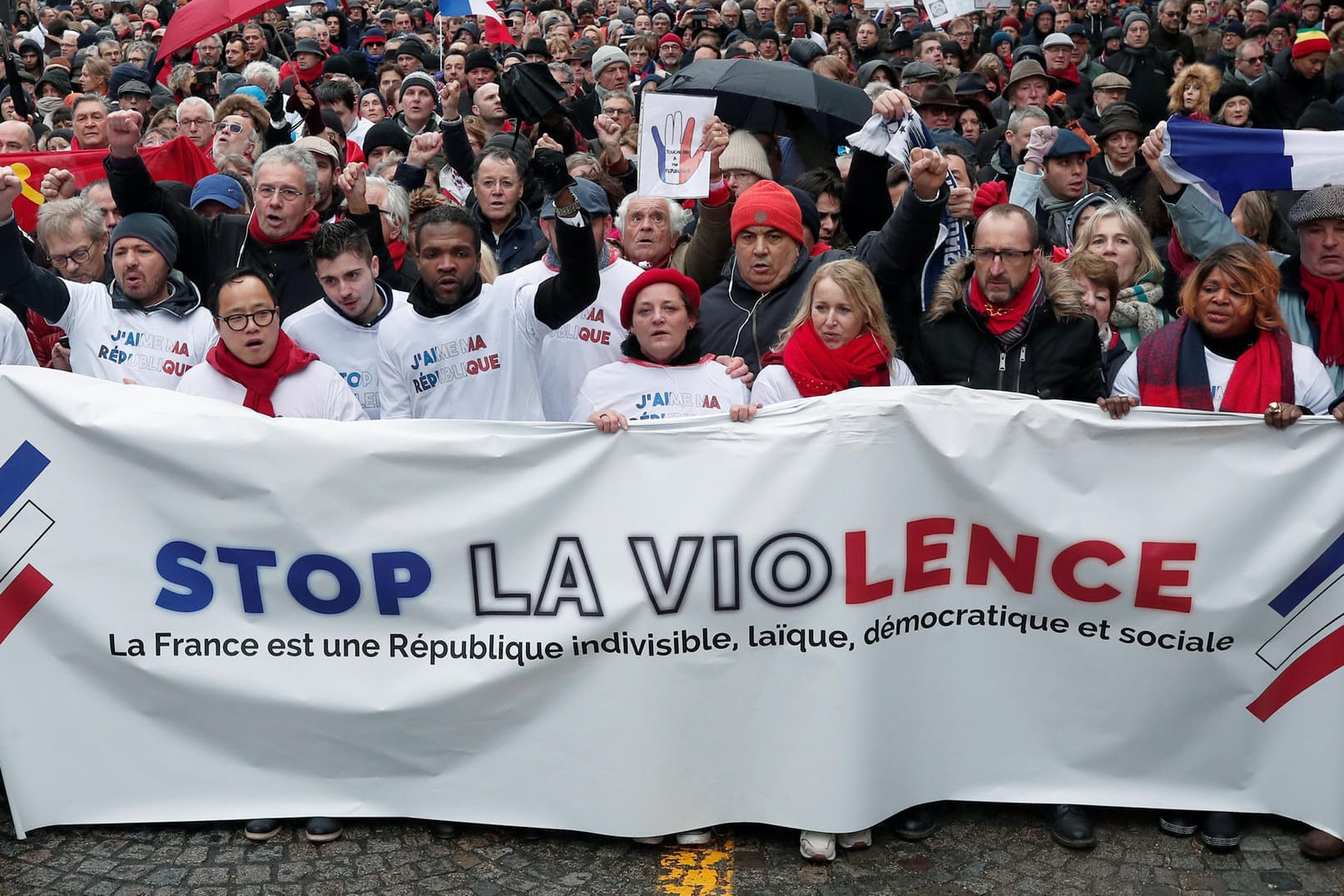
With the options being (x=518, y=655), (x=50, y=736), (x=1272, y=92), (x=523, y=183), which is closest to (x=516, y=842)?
(x=518, y=655)

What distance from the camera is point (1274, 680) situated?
15.8ft

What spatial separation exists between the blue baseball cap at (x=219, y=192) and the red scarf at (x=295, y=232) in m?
0.92

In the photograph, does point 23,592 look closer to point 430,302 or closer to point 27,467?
point 27,467

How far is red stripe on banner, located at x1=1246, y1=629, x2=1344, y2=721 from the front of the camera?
15.6ft

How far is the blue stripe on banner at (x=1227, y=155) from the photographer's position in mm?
5809

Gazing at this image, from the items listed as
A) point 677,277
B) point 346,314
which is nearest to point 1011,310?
point 677,277

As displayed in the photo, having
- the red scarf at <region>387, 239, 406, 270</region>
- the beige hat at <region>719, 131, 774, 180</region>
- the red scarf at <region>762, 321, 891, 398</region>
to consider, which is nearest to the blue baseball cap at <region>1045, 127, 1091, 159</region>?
the beige hat at <region>719, 131, 774, 180</region>

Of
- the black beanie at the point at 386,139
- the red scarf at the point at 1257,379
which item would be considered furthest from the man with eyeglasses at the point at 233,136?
the red scarf at the point at 1257,379

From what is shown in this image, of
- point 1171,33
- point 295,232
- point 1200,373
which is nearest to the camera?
point 1200,373

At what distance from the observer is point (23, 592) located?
4.94m

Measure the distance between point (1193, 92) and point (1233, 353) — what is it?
17.2 ft

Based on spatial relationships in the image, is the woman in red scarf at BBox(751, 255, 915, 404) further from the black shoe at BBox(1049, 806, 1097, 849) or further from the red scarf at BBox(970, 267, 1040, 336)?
the black shoe at BBox(1049, 806, 1097, 849)

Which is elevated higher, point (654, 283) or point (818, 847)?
point (654, 283)

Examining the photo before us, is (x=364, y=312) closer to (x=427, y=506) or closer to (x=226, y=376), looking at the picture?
(x=226, y=376)
